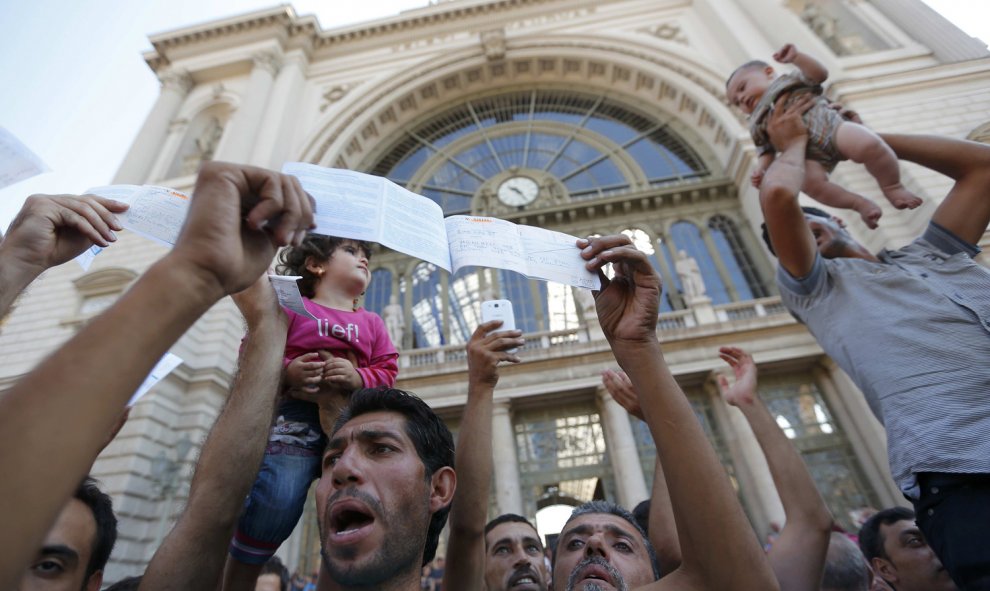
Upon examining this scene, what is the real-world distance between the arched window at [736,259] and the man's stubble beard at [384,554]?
14.8m

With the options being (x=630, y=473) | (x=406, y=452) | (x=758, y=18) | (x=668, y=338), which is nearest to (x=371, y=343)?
(x=406, y=452)

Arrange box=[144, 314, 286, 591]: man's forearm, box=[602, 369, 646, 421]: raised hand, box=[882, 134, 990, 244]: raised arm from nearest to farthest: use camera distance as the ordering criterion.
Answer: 1. box=[144, 314, 286, 591]: man's forearm
2. box=[882, 134, 990, 244]: raised arm
3. box=[602, 369, 646, 421]: raised hand

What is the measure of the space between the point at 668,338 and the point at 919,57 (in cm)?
1169

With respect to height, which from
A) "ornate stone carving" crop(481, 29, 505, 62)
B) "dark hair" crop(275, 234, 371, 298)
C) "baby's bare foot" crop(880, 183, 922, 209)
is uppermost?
"ornate stone carving" crop(481, 29, 505, 62)

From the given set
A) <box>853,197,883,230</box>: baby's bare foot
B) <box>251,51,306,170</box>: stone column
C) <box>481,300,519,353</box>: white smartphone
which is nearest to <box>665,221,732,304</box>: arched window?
<box>853,197,883,230</box>: baby's bare foot

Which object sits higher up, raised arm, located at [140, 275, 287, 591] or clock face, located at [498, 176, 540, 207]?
clock face, located at [498, 176, 540, 207]

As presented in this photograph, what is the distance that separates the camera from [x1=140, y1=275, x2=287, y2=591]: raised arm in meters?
1.58

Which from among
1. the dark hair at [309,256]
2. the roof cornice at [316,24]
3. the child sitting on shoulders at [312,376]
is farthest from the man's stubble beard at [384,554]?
the roof cornice at [316,24]

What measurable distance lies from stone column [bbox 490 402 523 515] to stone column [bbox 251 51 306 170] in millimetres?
11010

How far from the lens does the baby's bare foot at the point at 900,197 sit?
2.55 metres

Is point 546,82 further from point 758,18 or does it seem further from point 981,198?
point 981,198

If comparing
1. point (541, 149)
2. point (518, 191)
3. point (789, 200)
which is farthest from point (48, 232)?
point (541, 149)

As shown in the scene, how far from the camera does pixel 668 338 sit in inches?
479

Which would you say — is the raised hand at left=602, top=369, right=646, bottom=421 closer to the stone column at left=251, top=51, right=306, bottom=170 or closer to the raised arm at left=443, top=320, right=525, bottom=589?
the raised arm at left=443, top=320, right=525, bottom=589
